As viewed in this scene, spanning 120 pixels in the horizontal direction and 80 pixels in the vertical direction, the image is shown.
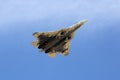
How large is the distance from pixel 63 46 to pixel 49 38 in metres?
13.7

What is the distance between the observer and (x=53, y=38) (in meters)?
146

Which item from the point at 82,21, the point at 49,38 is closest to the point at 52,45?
the point at 49,38

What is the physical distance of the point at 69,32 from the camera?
146 meters

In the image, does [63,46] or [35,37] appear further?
[63,46]

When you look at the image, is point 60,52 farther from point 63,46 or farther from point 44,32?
point 44,32

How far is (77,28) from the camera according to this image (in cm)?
14512

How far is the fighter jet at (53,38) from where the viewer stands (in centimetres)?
14588

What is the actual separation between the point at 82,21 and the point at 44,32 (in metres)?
12.3

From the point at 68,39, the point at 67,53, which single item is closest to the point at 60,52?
the point at 67,53

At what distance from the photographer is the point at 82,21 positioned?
145125 mm

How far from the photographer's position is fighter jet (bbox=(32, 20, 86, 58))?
145875mm

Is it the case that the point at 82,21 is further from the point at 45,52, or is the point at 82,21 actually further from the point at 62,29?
the point at 45,52

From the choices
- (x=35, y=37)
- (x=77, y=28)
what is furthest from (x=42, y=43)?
(x=77, y=28)

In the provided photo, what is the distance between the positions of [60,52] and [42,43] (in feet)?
46.4
